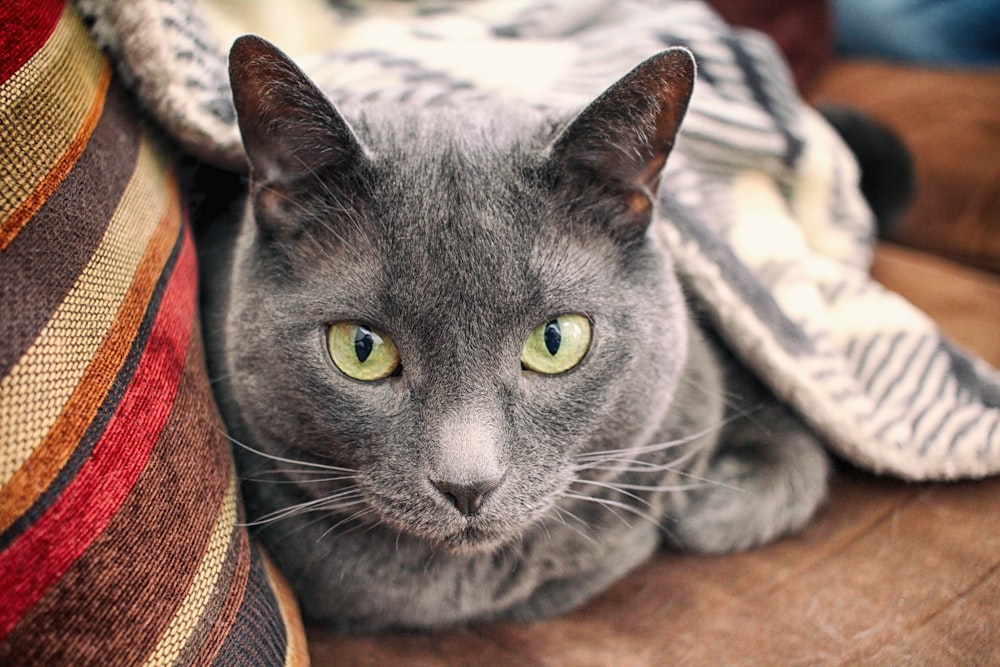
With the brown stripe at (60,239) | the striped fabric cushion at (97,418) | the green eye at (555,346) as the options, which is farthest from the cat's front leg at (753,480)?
the brown stripe at (60,239)

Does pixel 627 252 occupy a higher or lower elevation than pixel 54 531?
lower

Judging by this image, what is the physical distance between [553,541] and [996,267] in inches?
49.8

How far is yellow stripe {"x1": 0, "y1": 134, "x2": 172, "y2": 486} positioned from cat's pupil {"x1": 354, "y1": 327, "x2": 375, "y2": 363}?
0.72 feet

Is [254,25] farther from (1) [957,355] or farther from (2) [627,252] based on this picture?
(1) [957,355]

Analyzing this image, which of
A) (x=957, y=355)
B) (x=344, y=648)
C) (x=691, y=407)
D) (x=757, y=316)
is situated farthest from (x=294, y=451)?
(x=957, y=355)

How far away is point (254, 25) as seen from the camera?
119 cm

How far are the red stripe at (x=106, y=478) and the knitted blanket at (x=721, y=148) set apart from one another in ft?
0.97

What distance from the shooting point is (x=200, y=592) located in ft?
2.18

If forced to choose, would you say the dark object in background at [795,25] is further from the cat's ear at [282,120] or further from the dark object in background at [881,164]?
the cat's ear at [282,120]

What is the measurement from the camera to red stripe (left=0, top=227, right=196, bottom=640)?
516 millimetres

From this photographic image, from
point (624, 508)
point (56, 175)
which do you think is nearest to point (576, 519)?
point (624, 508)

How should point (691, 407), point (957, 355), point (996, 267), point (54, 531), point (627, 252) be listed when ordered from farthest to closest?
point (996, 267), point (957, 355), point (691, 407), point (627, 252), point (54, 531)

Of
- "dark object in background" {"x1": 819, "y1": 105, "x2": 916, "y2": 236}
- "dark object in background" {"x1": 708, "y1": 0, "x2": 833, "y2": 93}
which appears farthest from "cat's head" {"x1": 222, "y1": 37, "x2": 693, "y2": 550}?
"dark object in background" {"x1": 708, "y1": 0, "x2": 833, "y2": 93}

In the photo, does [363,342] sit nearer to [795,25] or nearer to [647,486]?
[647,486]
